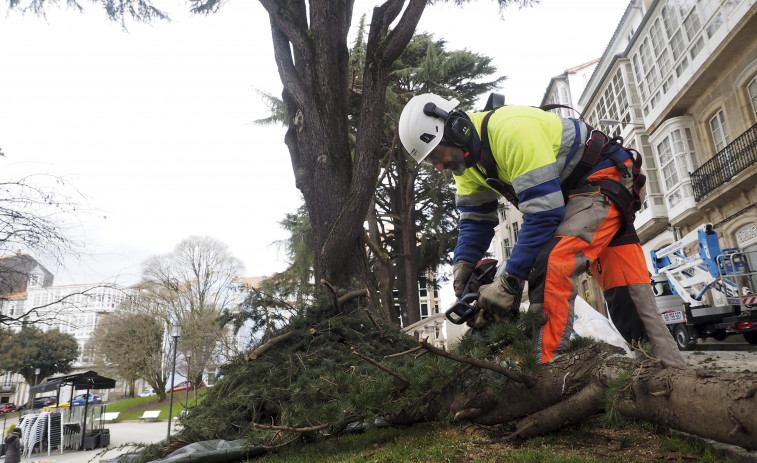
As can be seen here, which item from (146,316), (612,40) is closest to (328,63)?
(612,40)

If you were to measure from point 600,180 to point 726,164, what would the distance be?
15.1 m

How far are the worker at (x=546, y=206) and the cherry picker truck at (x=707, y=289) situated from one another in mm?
9280

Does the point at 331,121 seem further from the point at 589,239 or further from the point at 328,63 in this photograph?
the point at 589,239

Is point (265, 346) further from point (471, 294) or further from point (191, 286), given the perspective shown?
point (191, 286)

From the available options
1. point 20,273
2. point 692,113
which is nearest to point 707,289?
point 692,113

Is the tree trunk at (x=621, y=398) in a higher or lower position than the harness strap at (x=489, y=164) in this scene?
lower

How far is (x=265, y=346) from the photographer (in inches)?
150

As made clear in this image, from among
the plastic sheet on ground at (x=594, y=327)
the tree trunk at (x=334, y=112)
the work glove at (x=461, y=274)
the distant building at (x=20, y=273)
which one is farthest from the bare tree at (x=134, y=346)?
the work glove at (x=461, y=274)

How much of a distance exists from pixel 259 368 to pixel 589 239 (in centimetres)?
250

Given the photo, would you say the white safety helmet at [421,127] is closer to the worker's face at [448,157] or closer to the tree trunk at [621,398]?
the worker's face at [448,157]

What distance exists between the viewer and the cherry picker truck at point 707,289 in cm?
1019

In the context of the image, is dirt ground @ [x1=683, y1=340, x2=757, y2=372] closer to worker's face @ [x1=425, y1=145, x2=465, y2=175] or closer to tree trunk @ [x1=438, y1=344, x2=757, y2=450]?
tree trunk @ [x1=438, y1=344, x2=757, y2=450]

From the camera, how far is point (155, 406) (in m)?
31.3

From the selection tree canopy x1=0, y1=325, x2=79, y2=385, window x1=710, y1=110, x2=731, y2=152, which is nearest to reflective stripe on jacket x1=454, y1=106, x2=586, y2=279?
window x1=710, y1=110, x2=731, y2=152
